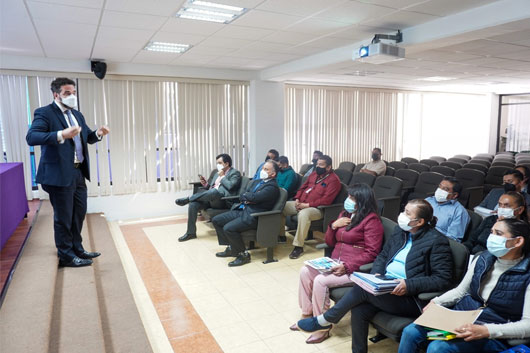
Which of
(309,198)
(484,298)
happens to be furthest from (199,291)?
(484,298)

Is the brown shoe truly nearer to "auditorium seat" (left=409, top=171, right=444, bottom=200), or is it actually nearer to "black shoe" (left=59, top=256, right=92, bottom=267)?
"black shoe" (left=59, top=256, right=92, bottom=267)

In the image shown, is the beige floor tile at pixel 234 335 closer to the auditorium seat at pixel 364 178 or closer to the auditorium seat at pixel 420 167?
the auditorium seat at pixel 364 178

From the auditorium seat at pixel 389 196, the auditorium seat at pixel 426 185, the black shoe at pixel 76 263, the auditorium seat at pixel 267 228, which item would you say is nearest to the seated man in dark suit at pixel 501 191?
the auditorium seat at pixel 389 196

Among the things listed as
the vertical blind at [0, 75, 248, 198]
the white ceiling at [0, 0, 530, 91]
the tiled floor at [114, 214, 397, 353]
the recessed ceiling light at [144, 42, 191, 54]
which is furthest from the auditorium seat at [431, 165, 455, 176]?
the recessed ceiling light at [144, 42, 191, 54]

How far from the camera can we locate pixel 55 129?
2885mm

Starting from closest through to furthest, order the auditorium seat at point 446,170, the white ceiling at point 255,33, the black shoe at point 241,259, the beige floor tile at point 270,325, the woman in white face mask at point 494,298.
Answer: the woman in white face mask at point 494,298 → the beige floor tile at point 270,325 → the white ceiling at point 255,33 → the black shoe at point 241,259 → the auditorium seat at point 446,170

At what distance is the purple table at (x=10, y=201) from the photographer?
11.2 feet

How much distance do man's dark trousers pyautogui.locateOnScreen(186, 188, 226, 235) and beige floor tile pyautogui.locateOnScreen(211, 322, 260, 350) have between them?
2.51 meters

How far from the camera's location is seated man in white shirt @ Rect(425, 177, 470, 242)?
348 centimetres

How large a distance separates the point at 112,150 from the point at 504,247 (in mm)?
6129

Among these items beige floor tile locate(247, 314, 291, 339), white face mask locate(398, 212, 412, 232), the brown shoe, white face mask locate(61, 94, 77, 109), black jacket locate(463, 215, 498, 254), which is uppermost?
white face mask locate(61, 94, 77, 109)

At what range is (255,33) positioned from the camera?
441 centimetres

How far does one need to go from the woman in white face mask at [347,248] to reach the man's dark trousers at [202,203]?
2.53m

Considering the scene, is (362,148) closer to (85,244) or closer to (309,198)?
(309,198)
